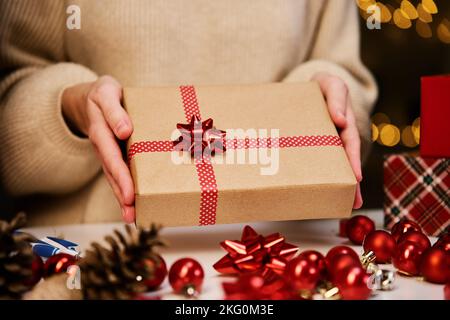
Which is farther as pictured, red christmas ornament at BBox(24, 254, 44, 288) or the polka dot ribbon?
the polka dot ribbon

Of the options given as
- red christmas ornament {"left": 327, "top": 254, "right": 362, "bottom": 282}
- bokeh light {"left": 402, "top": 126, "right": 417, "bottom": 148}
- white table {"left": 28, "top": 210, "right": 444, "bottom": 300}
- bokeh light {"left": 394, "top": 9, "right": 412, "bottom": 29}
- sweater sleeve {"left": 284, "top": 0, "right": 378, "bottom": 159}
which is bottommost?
bokeh light {"left": 402, "top": 126, "right": 417, "bottom": 148}

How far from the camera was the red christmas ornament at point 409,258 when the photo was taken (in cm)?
64

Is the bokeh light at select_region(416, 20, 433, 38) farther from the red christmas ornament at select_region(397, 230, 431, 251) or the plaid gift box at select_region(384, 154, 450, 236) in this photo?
the red christmas ornament at select_region(397, 230, 431, 251)

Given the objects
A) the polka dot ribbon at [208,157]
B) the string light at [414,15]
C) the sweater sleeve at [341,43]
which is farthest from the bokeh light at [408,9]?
the polka dot ribbon at [208,157]

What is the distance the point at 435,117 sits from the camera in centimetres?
87

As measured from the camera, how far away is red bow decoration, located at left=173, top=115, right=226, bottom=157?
737mm

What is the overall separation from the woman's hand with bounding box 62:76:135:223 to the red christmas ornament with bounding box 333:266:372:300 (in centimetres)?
28

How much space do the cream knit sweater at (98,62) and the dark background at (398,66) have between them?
135cm

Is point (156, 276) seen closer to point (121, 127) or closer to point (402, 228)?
point (121, 127)

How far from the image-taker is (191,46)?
3.54 ft

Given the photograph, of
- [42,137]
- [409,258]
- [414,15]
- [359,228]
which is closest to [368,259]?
[409,258]

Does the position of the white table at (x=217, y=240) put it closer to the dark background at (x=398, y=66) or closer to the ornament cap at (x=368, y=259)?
the ornament cap at (x=368, y=259)

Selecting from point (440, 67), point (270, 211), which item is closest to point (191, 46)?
point (270, 211)

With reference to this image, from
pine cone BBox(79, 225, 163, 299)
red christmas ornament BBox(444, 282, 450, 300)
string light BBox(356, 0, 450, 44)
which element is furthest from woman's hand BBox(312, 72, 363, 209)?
string light BBox(356, 0, 450, 44)
